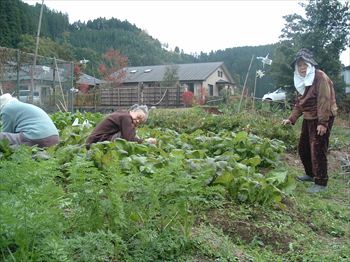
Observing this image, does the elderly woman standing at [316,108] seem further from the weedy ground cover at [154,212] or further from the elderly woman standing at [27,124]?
the elderly woman standing at [27,124]

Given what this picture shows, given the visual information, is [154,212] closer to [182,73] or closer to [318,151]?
[318,151]

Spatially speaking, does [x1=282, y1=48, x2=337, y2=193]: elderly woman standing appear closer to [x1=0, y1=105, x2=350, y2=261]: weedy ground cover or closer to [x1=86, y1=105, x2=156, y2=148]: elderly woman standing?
[x1=0, y1=105, x2=350, y2=261]: weedy ground cover

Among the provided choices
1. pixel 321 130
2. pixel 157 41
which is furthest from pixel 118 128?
pixel 157 41

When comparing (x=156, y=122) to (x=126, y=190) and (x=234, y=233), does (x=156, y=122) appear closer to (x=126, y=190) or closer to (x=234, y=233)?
(x=234, y=233)

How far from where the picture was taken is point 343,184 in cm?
623

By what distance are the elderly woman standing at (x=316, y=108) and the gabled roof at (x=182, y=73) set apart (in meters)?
44.9

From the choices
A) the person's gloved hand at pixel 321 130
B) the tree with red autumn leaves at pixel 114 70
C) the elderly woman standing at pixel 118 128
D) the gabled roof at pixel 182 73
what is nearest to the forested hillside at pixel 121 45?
the gabled roof at pixel 182 73

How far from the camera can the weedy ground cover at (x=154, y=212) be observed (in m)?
2.07

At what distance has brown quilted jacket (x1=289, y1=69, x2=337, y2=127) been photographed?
5254mm

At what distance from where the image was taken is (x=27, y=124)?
5.22 m

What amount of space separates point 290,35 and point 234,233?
17504 mm

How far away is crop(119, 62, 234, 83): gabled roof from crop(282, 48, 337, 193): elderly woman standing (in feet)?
147

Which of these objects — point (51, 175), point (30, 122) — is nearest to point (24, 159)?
point (51, 175)

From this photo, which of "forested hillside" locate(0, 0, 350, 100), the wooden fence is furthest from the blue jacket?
the wooden fence
